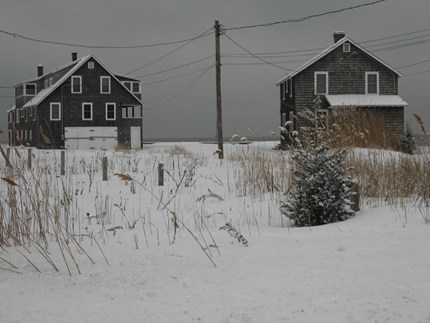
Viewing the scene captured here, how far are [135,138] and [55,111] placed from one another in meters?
8.13

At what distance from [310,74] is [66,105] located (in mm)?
23131

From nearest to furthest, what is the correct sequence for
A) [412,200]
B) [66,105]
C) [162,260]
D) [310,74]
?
[162,260] → [412,200] → [310,74] → [66,105]

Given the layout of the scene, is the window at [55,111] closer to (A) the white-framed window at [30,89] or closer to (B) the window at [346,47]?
(A) the white-framed window at [30,89]

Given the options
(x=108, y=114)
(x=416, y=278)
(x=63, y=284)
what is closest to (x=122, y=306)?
(x=63, y=284)

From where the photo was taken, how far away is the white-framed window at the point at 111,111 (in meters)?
43.8

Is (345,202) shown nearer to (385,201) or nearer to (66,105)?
(385,201)

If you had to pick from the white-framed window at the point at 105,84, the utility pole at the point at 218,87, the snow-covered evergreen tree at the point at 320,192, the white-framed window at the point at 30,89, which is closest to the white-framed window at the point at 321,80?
the utility pole at the point at 218,87

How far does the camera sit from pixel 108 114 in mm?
43781

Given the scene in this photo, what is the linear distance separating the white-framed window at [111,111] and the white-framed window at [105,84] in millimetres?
1304

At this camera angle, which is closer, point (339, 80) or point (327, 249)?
point (327, 249)

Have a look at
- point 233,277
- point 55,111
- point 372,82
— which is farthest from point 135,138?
point 233,277

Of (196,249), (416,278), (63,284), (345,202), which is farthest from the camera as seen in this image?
(345,202)

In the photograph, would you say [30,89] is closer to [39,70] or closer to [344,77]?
[39,70]

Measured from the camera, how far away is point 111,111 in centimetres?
4391
